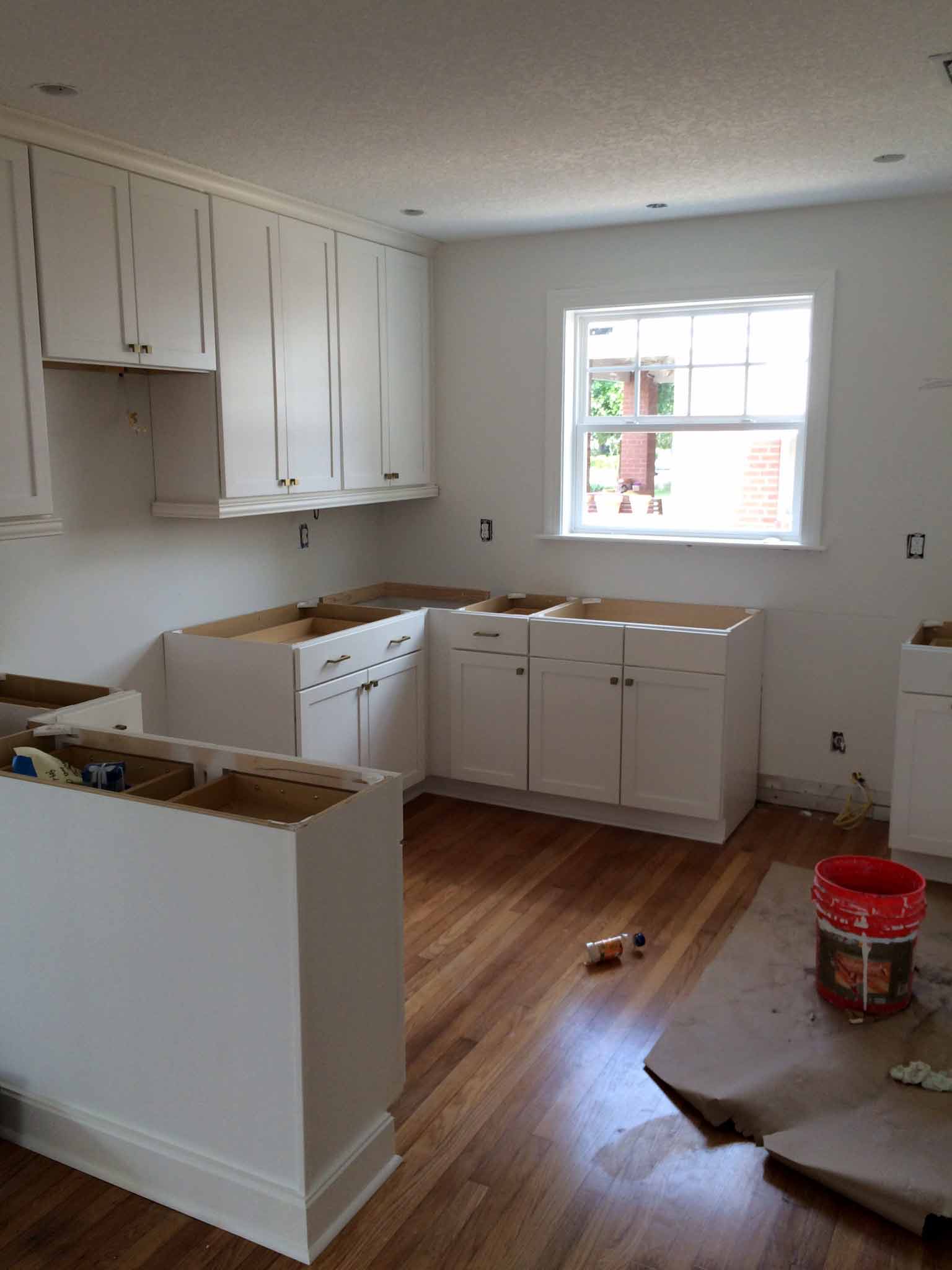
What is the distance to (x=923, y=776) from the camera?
3744mm

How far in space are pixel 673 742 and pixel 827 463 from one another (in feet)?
4.43

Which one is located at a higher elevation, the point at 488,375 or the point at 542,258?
the point at 542,258

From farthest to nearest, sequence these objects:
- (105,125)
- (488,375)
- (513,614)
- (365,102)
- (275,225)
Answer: (488,375) → (513,614) → (275,225) → (105,125) → (365,102)

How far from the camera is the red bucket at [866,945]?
2879 millimetres

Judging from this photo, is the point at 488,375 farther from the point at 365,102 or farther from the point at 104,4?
the point at 104,4

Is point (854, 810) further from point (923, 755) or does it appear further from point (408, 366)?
point (408, 366)

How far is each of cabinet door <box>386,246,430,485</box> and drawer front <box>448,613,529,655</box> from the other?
2.57ft

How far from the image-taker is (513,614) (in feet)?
15.3

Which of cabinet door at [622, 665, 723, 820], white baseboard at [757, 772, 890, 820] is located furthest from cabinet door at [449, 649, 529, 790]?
white baseboard at [757, 772, 890, 820]

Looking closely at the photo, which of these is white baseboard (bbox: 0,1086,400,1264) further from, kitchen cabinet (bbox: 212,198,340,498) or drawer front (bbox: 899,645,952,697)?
drawer front (bbox: 899,645,952,697)

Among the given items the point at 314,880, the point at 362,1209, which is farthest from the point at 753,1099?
the point at 314,880

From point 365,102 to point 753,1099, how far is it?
2813mm

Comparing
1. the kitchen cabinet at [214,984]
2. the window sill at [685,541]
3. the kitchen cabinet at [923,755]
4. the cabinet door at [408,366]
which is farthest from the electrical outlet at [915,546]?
the kitchen cabinet at [214,984]

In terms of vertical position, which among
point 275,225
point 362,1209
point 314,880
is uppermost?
point 275,225
